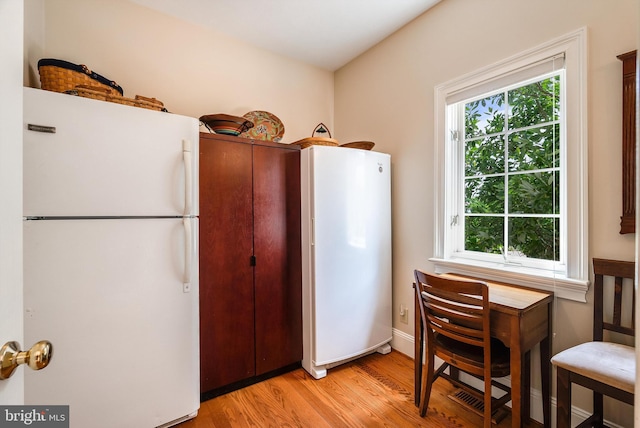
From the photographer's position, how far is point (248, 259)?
1.96 m

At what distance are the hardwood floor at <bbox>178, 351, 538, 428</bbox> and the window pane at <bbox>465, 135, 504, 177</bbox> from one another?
59.4 inches

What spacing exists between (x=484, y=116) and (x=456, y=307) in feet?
4.46

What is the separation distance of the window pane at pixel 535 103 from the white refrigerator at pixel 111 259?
1979mm

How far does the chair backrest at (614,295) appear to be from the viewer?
1.29 m

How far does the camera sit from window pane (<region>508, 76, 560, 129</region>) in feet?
5.29

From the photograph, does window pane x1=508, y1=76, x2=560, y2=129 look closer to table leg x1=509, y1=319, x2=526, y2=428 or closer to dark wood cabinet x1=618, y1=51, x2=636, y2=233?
dark wood cabinet x1=618, y1=51, x2=636, y2=233

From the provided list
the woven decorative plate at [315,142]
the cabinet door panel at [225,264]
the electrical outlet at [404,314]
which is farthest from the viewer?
the electrical outlet at [404,314]

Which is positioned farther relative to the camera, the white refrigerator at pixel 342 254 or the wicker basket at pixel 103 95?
the white refrigerator at pixel 342 254

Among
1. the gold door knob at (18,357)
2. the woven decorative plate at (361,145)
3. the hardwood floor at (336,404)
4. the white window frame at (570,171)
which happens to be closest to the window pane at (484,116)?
the white window frame at (570,171)

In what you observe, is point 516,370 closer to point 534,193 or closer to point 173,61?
point 534,193

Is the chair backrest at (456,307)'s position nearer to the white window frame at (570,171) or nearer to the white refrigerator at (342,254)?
Answer: the white window frame at (570,171)

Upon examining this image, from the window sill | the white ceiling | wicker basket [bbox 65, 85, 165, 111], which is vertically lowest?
the window sill

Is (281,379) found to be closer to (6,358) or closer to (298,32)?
(6,358)

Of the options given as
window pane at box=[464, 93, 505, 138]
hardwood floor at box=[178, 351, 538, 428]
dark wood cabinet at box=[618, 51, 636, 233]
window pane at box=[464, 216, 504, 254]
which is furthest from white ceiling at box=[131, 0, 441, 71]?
hardwood floor at box=[178, 351, 538, 428]
